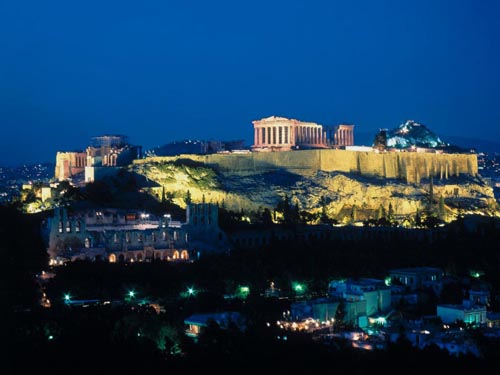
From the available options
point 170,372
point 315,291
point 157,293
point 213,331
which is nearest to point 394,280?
point 315,291

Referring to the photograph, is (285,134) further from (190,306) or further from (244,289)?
(190,306)

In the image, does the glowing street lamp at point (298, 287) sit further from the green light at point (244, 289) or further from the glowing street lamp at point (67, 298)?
the glowing street lamp at point (67, 298)

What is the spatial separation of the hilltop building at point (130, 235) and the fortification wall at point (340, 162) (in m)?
9.43

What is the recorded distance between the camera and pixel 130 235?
33.1 meters

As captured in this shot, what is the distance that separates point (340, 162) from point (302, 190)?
4.20 m

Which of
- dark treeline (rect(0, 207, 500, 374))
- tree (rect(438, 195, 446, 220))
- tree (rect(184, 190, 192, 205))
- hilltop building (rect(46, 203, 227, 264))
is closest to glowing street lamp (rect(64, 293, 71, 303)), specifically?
dark treeline (rect(0, 207, 500, 374))

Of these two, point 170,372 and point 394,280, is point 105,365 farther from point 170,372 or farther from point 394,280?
point 394,280

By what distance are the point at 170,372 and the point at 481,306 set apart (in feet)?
37.9

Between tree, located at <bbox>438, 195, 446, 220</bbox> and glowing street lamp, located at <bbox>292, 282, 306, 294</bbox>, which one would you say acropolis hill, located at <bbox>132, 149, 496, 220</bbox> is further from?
glowing street lamp, located at <bbox>292, 282, 306, 294</bbox>

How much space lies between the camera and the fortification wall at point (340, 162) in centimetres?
4647

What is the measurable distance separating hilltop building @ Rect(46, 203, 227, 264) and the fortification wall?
9.43 meters

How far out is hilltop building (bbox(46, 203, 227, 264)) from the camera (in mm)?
31844

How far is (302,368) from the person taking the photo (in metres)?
20.6

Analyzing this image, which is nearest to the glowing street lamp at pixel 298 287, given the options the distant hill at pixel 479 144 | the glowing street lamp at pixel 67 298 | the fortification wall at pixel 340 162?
the glowing street lamp at pixel 67 298
